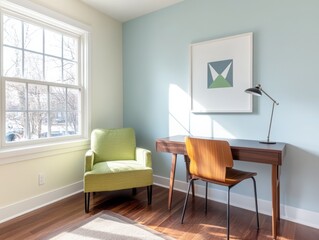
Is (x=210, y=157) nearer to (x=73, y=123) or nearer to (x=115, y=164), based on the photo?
(x=115, y=164)

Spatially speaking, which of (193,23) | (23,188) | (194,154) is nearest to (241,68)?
(193,23)

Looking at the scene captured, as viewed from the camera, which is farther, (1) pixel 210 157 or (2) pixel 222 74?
(2) pixel 222 74

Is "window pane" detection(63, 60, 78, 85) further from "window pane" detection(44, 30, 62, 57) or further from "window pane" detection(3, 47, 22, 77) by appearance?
"window pane" detection(3, 47, 22, 77)

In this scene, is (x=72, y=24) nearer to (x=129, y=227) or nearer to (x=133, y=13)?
(x=133, y=13)

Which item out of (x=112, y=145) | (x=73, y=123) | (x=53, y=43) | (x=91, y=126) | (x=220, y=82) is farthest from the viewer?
(x=91, y=126)

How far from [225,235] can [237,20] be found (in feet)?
7.02

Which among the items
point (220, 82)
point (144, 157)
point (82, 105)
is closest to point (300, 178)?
point (220, 82)

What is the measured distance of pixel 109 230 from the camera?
1.86 meters

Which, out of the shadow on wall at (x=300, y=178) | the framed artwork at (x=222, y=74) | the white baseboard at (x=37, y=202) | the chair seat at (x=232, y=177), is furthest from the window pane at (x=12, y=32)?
the shadow on wall at (x=300, y=178)

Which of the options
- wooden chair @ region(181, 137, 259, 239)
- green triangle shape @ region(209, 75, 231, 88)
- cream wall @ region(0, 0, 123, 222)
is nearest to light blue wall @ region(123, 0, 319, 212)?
green triangle shape @ region(209, 75, 231, 88)

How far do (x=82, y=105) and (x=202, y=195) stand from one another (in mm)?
1939

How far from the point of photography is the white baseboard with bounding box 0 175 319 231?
6.63 feet

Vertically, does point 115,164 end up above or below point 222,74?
below

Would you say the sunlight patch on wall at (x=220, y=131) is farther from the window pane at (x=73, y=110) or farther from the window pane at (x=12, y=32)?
the window pane at (x=12, y=32)
